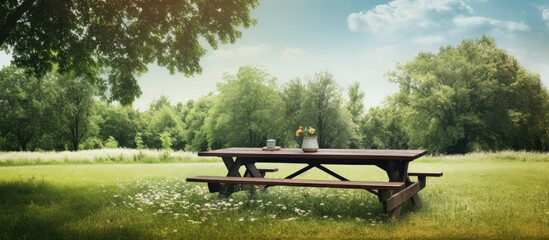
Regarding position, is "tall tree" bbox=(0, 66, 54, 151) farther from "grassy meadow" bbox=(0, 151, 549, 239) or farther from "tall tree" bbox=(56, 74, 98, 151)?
"grassy meadow" bbox=(0, 151, 549, 239)

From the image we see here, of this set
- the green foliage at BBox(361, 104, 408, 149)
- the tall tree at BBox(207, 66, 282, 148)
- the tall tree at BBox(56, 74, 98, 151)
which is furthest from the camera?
the green foliage at BBox(361, 104, 408, 149)

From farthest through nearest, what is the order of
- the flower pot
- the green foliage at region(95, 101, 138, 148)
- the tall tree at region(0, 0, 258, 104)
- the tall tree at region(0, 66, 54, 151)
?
the green foliage at region(95, 101, 138, 148)
the tall tree at region(0, 66, 54, 151)
the tall tree at region(0, 0, 258, 104)
the flower pot

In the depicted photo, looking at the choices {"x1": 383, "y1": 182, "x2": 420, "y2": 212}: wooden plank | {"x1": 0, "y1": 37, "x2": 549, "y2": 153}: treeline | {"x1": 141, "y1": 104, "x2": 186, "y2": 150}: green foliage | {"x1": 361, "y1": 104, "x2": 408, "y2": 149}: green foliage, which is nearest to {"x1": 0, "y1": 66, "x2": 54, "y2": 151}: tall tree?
{"x1": 0, "y1": 37, "x2": 549, "y2": 153}: treeline

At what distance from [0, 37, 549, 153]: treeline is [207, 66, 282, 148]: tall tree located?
0.13m

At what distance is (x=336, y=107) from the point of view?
5356 centimetres

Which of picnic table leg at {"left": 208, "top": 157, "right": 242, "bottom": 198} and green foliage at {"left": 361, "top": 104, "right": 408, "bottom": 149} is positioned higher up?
green foliage at {"left": 361, "top": 104, "right": 408, "bottom": 149}

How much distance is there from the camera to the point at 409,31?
34469mm

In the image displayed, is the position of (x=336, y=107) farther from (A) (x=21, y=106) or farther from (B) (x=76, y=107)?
(A) (x=21, y=106)

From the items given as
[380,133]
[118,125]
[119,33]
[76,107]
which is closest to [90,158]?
[119,33]

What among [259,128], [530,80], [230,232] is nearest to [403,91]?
[530,80]

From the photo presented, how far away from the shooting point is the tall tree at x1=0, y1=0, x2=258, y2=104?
12.3 meters

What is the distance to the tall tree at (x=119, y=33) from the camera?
12273 millimetres

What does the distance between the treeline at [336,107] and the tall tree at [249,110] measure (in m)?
0.13

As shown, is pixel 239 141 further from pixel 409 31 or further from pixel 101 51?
pixel 101 51
